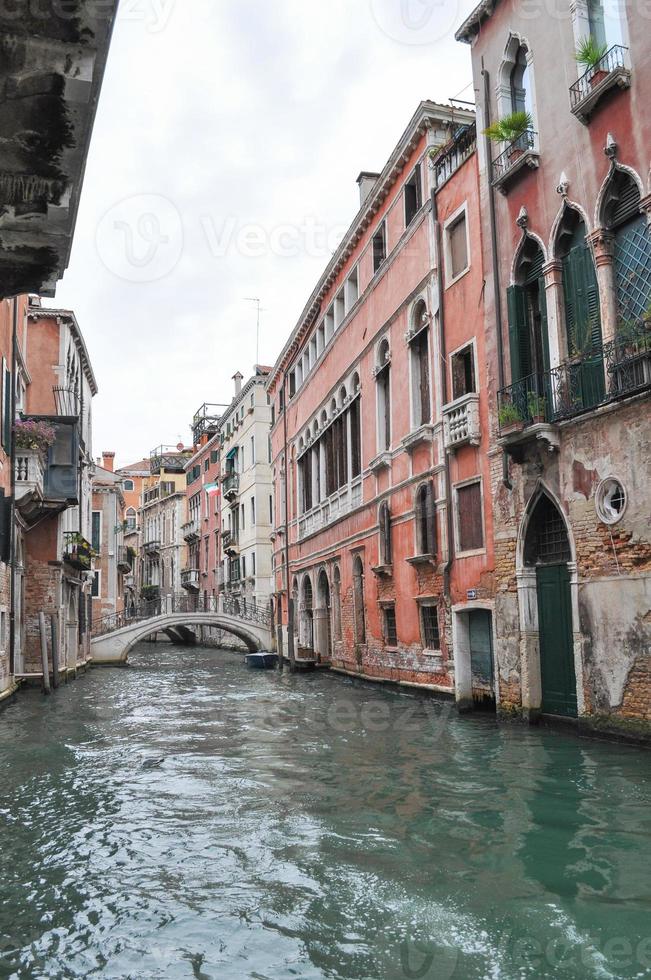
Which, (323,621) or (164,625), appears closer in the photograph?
(323,621)

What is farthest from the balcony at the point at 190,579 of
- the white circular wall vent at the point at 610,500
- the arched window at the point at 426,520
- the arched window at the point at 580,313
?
the white circular wall vent at the point at 610,500

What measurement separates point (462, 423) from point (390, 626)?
592cm

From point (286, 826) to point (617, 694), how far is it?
14.7ft

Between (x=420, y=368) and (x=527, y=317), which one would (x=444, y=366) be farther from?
(x=527, y=317)

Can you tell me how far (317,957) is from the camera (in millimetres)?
4246

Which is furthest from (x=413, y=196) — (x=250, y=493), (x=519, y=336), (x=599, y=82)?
(x=250, y=493)

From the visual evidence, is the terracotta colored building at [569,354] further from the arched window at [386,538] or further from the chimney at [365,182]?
the chimney at [365,182]

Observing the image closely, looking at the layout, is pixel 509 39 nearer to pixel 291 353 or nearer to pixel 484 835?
pixel 484 835

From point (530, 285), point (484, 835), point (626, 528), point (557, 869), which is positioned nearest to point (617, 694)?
point (626, 528)

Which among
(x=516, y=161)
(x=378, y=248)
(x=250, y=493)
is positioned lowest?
(x=250, y=493)

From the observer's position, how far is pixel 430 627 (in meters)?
15.5

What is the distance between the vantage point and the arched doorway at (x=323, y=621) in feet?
81.8

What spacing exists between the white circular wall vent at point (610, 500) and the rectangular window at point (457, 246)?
515cm

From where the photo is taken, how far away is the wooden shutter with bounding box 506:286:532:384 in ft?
39.4
